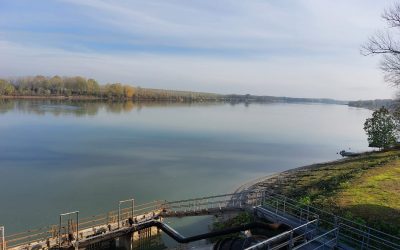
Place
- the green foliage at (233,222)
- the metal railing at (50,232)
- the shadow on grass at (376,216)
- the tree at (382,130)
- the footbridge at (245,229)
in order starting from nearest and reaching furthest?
the footbridge at (245,229)
the shadow on grass at (376,216)
the metal railing at (50,232)
the green foliage at (233,222)
the tree at (382,130)

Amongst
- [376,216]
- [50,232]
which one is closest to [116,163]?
[50,232]

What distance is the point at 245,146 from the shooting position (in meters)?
66.5

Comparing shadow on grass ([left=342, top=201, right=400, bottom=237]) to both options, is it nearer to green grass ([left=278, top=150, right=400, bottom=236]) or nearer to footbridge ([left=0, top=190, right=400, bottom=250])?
green grass ([left=278, top=150, right=400, bottom=236])

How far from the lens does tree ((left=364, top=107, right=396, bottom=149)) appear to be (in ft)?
179

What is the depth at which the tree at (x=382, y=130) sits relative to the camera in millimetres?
54469

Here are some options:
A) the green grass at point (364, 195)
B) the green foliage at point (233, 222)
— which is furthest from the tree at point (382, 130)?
the green foliage at point (233, 222)

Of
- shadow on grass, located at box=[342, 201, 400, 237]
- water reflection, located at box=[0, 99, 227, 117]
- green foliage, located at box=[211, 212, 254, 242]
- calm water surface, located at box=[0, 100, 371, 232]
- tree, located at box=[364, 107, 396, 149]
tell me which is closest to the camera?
shadow on grass, located at box=[342, 201, 400, 237]

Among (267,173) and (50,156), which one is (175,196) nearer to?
(267,173)

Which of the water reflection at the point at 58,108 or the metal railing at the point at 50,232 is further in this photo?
the water reflection at the point at 58,108

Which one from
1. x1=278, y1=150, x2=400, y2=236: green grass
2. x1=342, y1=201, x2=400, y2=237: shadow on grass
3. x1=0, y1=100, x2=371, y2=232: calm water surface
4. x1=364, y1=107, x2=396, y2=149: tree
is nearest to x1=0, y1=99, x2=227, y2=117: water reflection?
x1=0, y1=100, x2=371, y2=232: calm water surface

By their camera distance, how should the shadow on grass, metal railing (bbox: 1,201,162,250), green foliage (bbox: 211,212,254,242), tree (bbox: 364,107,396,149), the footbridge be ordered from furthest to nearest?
1. tree (bbox: 364,107,396,149)
2. green foliage (bbox: 211,212,254,242)
3. metal railing (bbox: 1,201,162,250)
4. the shadow on grass
5. the footbridge

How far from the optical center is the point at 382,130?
180 feet

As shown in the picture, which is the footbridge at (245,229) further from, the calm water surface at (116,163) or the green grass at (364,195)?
the calm water surface at (116,163)

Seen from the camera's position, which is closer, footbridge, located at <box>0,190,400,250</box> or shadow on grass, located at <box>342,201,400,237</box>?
footbridge, located at <box>0,190,400,250</box>
